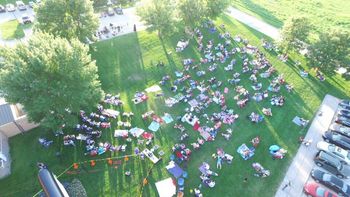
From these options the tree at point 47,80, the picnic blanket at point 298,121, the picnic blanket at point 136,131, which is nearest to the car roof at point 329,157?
the picnic blanket at point 298,121

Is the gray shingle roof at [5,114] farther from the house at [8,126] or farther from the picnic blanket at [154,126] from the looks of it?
the picnic blanket at [154,126]

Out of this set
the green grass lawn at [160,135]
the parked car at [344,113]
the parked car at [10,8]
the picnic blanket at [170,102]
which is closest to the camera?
the green grass lawn at [160,135]

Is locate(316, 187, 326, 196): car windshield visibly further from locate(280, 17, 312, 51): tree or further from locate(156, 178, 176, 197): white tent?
locate(280, 17, 312, 51): tree

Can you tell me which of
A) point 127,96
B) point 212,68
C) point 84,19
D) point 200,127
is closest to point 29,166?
point 127,96

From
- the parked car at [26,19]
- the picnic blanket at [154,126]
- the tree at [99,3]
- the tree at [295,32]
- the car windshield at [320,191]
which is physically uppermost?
the tree at [99,3]

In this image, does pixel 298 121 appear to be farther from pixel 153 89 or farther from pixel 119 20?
pixel 119 20

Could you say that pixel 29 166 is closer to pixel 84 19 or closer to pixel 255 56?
pixel 84 19
